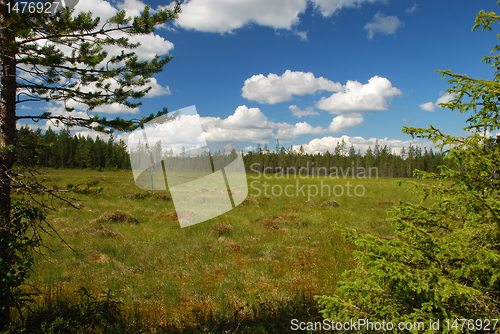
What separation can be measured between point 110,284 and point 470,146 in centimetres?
786

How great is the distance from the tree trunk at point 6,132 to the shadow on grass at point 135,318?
0.66 m

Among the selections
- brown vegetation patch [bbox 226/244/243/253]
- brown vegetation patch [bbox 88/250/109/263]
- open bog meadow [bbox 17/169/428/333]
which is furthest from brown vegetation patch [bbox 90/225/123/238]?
brown vegetation patch [bbox 226/244/243/253]

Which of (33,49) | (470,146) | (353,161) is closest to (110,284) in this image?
(33,49)

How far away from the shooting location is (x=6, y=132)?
399 cm

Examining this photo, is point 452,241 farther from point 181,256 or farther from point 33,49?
point 181,256

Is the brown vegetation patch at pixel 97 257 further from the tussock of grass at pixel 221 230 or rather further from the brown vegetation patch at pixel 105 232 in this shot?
→ the tussock of grass at pixel 221 230

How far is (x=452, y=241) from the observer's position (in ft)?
9.71

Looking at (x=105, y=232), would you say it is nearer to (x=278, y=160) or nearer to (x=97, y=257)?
(x=97, y=257)

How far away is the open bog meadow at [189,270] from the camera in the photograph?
4.98 metres

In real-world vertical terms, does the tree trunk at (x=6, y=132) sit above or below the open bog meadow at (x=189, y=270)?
above

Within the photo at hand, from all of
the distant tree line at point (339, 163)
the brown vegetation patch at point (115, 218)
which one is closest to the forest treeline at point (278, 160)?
the distant tree line at point (339, 163)

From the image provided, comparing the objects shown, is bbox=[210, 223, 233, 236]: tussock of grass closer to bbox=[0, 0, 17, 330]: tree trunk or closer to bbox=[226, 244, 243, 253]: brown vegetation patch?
bbox=[226, 244, 243, 253]: brown vegetation patch

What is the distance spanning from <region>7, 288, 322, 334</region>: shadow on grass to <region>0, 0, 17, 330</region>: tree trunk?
658 mm

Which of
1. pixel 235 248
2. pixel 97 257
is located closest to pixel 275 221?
pixel 235 248
